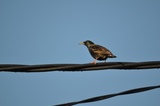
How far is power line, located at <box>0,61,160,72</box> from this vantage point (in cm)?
507

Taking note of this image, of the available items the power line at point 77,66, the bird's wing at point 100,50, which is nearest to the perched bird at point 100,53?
the bird's wing at point 100,50

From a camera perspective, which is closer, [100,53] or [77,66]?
[77,66]

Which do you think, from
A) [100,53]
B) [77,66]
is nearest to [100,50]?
[100,53]

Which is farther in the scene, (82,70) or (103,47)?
(103,47)

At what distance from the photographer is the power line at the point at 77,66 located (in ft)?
16.6

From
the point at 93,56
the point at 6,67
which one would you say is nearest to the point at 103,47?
the point at 93,56

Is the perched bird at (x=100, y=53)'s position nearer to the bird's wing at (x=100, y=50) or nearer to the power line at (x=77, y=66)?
the bird's wing at (x=100, y=50)

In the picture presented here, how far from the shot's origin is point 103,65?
5.38 metres

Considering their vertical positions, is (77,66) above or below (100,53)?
below

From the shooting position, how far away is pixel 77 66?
5.27 m

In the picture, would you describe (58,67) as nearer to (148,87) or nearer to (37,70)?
(37,70)

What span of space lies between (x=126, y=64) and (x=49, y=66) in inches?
46.3

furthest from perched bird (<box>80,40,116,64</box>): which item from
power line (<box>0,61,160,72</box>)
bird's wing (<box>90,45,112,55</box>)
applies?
power line (<box>0,61,160,72</box>)

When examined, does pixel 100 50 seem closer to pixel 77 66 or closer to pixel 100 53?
pixel 100 53
